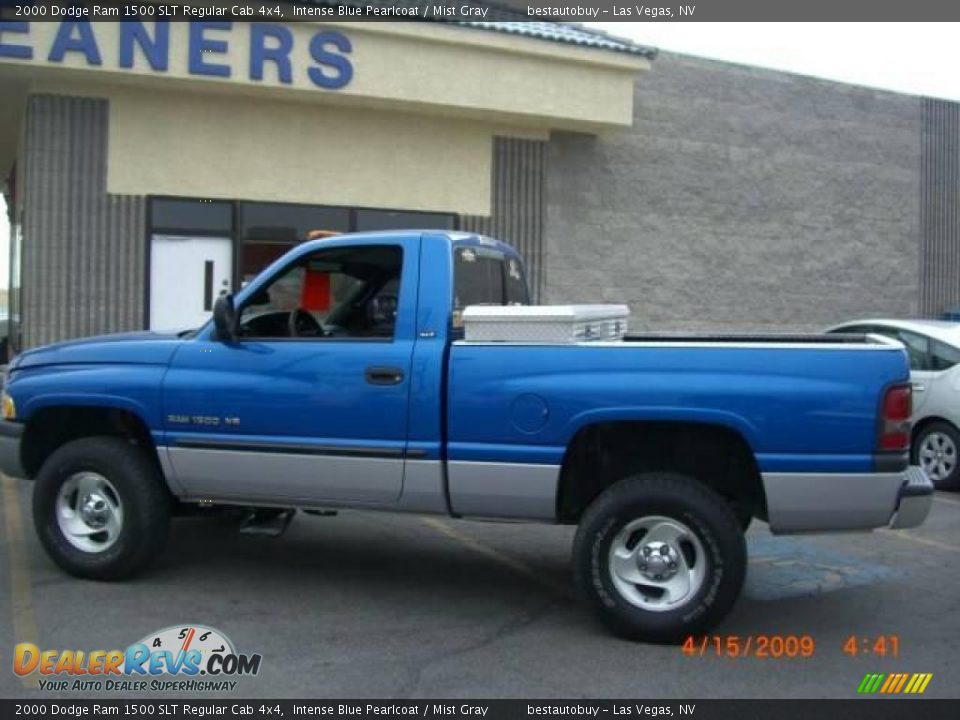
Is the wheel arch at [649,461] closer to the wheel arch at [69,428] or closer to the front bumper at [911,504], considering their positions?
the front bumper at [911,504]

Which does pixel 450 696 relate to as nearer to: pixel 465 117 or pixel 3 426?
pixel 3 426

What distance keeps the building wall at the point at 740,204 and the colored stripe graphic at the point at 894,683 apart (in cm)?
1041

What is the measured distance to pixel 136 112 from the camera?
12.5m

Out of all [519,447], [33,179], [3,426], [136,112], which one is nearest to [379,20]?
[136,112]

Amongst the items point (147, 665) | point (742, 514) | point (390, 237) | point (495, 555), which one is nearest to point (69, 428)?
point (147, 665)

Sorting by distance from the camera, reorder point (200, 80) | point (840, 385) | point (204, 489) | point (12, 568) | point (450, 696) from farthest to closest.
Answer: point (200, 80) → point (12, 568) → point (204, 489) → point (840, 385) → point (450, 696)

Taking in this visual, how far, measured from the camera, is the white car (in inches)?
372

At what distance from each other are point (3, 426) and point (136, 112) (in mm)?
7314

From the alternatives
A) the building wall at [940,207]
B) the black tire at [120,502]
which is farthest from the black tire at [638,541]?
the building wall at [940,207]

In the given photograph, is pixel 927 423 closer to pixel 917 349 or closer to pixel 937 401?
pixel 937 401

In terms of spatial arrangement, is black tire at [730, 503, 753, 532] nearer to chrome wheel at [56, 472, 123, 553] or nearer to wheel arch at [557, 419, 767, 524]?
wheel arch at [557, 419, 767, 524]

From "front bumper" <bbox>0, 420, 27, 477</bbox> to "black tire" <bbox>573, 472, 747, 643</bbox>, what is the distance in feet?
11.6

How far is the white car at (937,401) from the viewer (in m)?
9.44

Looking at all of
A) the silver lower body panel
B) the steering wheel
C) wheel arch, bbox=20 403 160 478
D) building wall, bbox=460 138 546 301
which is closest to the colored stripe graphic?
the silver lower body panel
